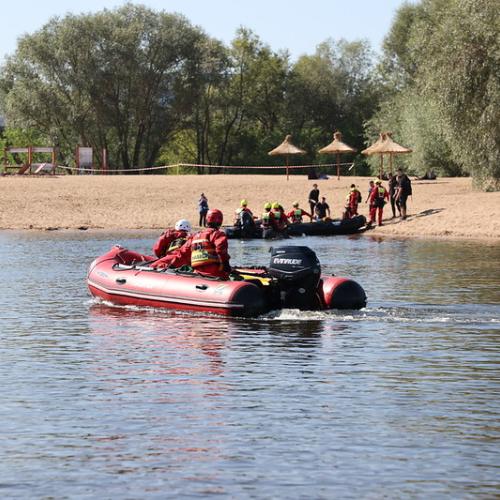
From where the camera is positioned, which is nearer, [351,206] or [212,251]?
[212,251]

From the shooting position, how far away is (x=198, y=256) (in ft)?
61.5

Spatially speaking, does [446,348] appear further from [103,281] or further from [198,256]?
[103,281]

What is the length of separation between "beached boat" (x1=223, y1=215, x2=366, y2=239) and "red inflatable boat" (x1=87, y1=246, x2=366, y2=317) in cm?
1806

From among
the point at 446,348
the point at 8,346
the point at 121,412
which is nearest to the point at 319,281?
the point at 446,348

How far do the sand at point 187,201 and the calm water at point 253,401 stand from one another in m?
19.6

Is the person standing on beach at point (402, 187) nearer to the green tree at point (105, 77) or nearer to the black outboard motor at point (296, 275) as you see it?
the black outboard motor at point (296, 275)

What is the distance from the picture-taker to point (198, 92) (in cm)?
7156

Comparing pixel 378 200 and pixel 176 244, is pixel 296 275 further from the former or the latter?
pixel 378 200

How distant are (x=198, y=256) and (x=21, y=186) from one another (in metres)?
35.0

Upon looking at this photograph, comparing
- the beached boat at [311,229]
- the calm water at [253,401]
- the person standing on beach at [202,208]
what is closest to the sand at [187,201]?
the beached boat at [311,229]

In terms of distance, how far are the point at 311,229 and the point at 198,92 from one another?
33.7 metres

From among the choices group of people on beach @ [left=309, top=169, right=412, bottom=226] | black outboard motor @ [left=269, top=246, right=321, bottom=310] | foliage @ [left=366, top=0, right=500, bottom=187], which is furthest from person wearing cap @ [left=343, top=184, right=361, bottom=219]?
black outboard motor @ [left=269, top=246, right=321, bottom=310]

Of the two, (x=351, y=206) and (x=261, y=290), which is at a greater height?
(x=351, y=206)

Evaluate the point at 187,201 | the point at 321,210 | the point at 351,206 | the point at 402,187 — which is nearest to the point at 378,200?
the point at 402,187
